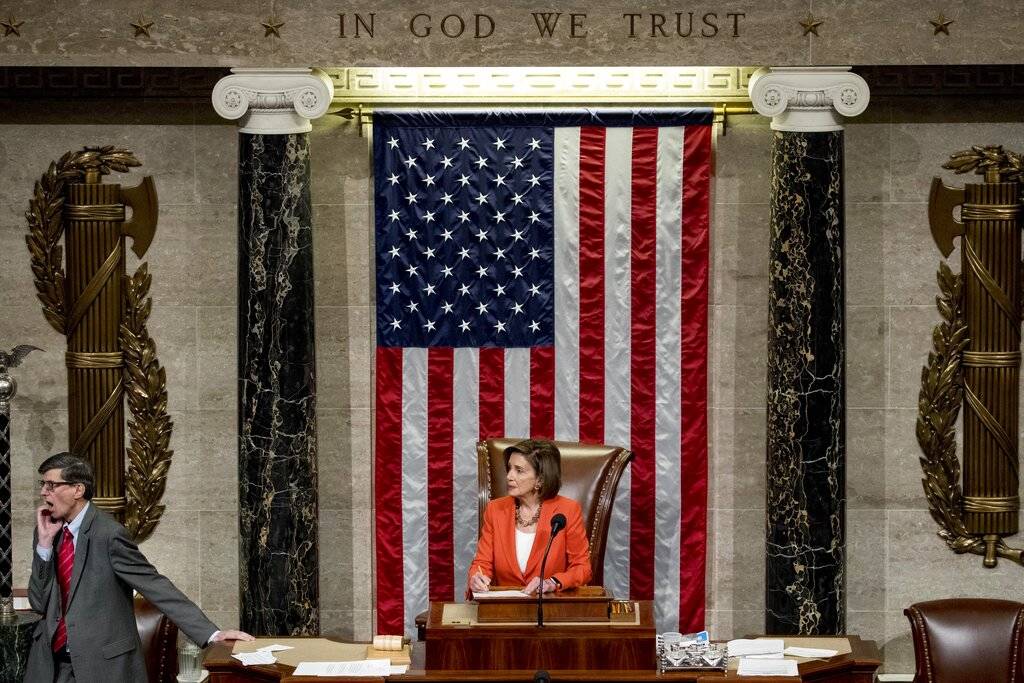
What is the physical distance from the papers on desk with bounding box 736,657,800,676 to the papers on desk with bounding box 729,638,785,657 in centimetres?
11

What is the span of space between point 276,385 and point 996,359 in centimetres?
454

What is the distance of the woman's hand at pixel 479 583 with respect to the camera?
7312 mm

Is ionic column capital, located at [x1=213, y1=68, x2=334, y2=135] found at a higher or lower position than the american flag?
higher

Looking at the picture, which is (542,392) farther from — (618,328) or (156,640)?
(156,640)

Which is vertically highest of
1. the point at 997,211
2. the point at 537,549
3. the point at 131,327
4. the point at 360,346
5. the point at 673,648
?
the point at 997,211

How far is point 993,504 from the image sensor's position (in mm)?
9328

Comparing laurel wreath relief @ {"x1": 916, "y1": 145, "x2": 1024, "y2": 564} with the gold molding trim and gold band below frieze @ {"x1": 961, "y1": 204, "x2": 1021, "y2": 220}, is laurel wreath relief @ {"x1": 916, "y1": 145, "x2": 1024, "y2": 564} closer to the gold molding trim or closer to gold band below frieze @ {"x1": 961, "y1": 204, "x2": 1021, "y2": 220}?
gold band below frieze @ {"x1": 961, "y1": 204, "x2": 1021, "y2": 220}

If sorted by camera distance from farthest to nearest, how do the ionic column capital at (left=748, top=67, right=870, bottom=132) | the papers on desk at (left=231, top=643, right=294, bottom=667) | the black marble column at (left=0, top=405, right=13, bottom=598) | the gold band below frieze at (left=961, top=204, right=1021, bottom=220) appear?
the gold band below frieze at (left=961, top=204, right=1021, bottom=220) < the ionic column capital at (left=748, top=67, right=870, bottom=132) < the black marble column at (left=0, top=405, right=13, bottom=598) < the papers on desk at (left=231, top=643, right=294, bottom=667)

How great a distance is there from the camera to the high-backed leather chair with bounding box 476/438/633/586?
334 inches

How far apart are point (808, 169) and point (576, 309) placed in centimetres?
171

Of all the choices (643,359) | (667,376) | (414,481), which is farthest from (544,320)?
(414,481)

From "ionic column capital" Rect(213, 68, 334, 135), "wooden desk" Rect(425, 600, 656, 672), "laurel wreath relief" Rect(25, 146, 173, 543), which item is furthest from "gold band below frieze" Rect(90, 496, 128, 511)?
"wooden desk" Rect(425, 600, 656, 672)

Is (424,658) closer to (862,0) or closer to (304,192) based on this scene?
(304,192)

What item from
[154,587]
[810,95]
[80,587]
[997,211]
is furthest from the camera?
[997,211]
